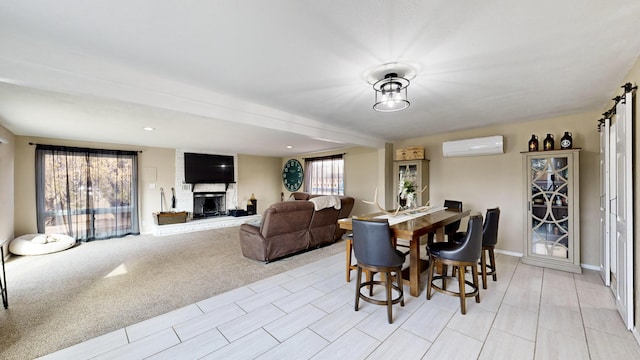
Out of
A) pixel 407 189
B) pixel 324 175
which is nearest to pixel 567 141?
pixel 407 189

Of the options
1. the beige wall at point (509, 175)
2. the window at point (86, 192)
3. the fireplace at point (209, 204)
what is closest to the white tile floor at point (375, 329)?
the beige wall at point (509, 175)

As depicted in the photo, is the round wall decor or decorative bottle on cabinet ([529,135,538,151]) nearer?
decorative bottle on cabinet ([529,135,538,151])

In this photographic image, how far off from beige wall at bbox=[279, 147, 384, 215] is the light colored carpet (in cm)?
168

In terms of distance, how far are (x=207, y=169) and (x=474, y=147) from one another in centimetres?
677

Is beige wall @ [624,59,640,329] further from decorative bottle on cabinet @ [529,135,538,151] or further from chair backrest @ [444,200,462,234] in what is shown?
decorative bottle on cabinet @ [529,135,538,151]

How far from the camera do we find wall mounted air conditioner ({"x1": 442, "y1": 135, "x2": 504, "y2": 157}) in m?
4.11

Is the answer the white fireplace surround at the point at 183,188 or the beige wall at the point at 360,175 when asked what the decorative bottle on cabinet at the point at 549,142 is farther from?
the white fireplace surround at the point at 183,188

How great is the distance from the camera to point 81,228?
17.2 ft

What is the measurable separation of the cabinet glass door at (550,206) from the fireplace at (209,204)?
746 centimetres

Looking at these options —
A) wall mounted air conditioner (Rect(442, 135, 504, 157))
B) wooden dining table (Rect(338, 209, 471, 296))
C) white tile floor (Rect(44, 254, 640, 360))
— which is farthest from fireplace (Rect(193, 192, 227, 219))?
wall mounted air conditioner (Rect(442, 135, 504, 157))

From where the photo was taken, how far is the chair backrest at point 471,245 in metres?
2.33

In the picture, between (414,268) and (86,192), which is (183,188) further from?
(414,268)

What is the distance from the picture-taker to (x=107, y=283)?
10.3ft

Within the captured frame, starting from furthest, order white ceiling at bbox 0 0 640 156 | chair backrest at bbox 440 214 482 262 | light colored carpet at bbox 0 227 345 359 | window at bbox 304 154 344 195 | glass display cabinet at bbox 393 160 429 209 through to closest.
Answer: window at bbox 304 154 344 195, glass display cabinet at bbox 393 160 429 209, chair backrest at bbox 440 214 482 262, light colored carpet at bbox 0 227 345 359, white ceiling at bbox 0 0 640 156
